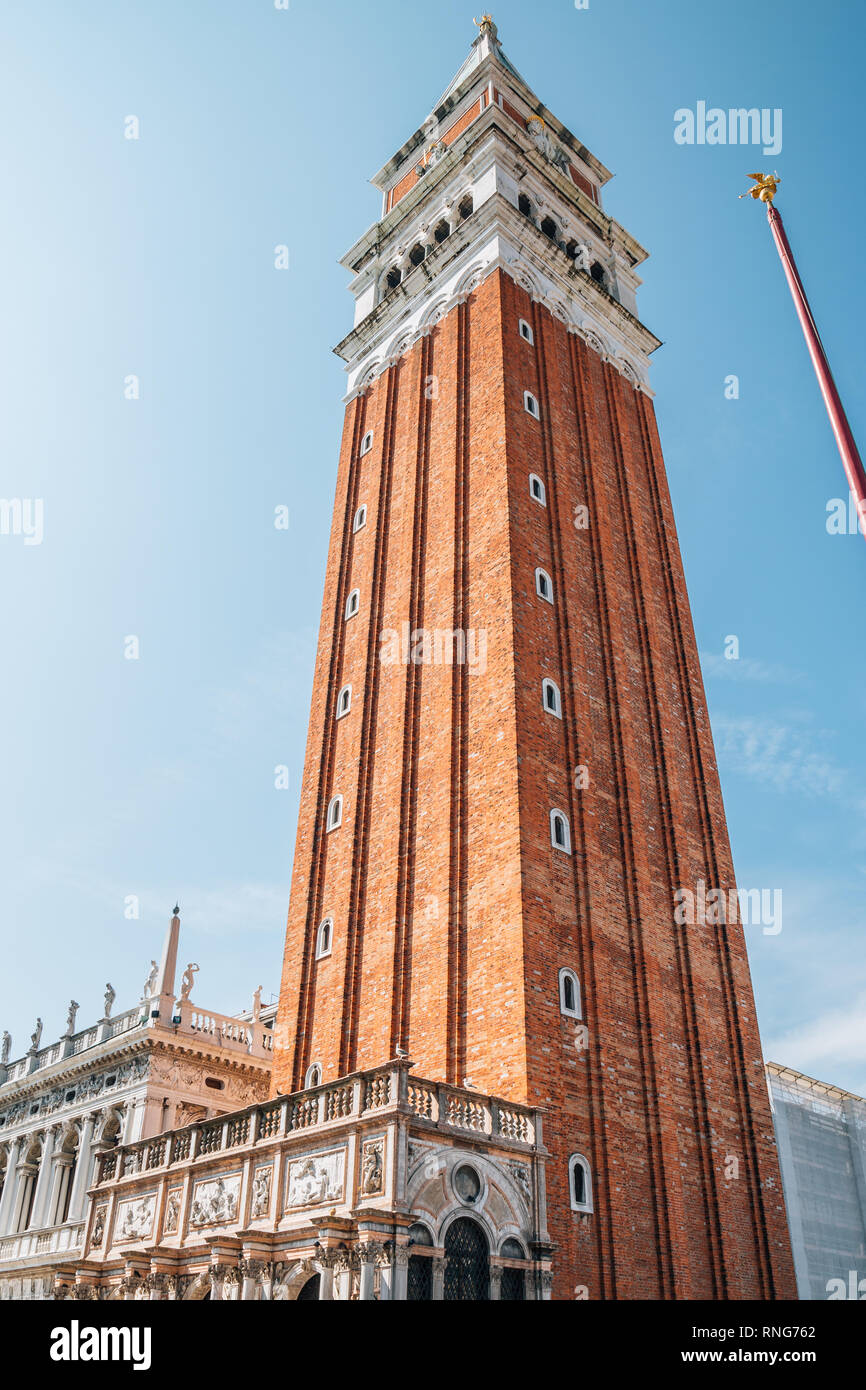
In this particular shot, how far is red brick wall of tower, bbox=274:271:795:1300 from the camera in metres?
24.3

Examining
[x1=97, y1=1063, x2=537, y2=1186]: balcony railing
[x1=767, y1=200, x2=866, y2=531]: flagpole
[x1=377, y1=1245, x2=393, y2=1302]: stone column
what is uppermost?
[x1=767, y1=200, x2=866, y2=531]: flagpole

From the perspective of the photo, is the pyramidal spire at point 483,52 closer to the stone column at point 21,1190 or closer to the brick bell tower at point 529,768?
the brick bell tower at point 529,768

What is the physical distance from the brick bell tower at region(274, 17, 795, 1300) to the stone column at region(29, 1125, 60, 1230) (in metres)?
17.4

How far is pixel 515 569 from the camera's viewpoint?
3086cm

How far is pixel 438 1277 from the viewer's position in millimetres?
17797

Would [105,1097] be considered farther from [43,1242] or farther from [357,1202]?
[357,1202]

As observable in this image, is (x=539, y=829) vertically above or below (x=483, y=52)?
below

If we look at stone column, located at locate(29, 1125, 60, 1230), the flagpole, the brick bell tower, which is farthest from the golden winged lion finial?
stone column, located at locate(29, 1125, 60, 1230)

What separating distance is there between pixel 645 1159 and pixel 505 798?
8959 millimetres

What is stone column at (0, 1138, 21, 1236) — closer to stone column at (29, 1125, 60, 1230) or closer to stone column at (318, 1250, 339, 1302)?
stone column at (29, 1125, 60, 1230)

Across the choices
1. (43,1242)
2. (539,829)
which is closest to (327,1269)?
(539,829)

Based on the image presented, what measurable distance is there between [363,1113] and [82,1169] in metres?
24.9
